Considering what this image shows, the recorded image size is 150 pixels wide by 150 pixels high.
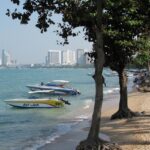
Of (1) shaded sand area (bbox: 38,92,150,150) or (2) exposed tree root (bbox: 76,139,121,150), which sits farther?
(1) shaded sand area (bbox: 38,92,150,150)

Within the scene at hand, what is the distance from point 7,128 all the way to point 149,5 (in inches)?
587

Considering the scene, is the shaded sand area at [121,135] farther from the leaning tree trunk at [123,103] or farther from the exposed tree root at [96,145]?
the exposed tree root at [96,145]

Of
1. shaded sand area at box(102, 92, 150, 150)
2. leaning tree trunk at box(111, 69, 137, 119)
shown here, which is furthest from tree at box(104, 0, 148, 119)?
shaded sand area at box(102, 92, 150, 150)

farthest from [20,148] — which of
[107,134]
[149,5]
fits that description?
[149,5]

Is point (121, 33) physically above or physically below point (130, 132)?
above

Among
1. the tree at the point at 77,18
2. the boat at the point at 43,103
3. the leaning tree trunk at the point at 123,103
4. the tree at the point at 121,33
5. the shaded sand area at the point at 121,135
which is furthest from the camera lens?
the boat at the point at 43,103

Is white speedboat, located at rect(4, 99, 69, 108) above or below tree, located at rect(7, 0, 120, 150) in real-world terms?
below

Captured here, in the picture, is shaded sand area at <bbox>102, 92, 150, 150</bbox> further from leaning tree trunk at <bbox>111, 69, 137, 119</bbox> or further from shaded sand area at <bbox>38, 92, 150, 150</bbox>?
leaning tree trunk at <bbox>111, 69, 137, 119</bbox>

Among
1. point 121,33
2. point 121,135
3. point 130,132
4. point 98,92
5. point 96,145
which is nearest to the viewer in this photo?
point 98,92

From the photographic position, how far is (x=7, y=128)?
28594mm

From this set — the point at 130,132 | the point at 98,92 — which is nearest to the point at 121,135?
the point at 130,132

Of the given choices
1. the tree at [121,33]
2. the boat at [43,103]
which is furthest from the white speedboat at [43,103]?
the tree at [121,33]

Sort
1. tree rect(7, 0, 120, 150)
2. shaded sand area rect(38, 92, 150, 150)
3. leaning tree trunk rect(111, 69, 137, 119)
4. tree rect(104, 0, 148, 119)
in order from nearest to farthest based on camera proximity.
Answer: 1. tree rect(7, 0, 120, 150)
2. shaded sand area rect(38, 92, 150, 150)
3. tree rect(104, 0, 148, 119)
4. leaning tree trunk rect(111, 69, 137, 119)

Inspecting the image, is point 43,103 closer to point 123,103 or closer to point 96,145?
point 123,103
